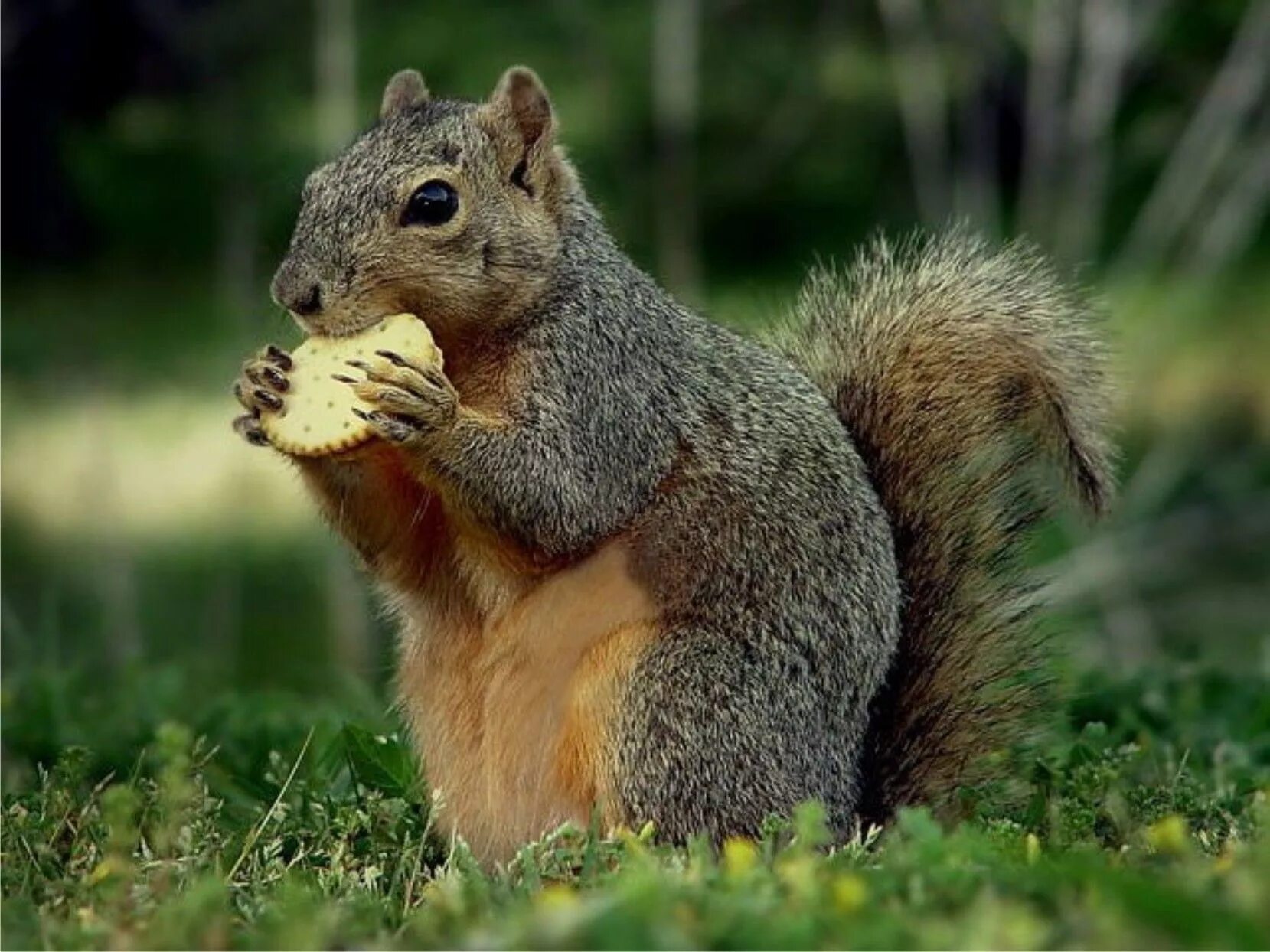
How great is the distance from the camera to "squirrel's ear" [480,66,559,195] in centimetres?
414

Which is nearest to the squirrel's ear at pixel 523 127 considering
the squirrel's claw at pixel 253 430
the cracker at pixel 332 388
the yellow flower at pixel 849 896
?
the cracker at pixel 332 388

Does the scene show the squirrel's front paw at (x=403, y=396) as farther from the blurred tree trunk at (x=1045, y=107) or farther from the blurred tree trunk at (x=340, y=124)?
the blurred tree trunk at (x=1045, y=107)

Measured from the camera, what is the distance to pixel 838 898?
2451mm

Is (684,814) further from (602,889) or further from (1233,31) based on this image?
(1233,31)

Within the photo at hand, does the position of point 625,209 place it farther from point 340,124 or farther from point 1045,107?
point 340,124

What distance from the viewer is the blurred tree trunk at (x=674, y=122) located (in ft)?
34.0

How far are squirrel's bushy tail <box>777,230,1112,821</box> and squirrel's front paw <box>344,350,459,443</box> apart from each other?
88cm

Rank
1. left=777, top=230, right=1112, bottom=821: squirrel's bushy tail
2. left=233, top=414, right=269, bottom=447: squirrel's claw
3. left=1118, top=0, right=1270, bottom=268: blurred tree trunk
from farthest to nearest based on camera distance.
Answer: left=1118, top=0, right=1270, bottom=268: blurred tree trunk < left=777, top=230, right=1112, bottom=821: squirrel's bushy tail < left=233, top=414, right=269, bottom=447: squirrel's claw

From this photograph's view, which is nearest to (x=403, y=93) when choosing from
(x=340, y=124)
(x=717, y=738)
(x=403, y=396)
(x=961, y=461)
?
(x=403, y=396)

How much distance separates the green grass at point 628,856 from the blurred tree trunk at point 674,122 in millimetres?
5445

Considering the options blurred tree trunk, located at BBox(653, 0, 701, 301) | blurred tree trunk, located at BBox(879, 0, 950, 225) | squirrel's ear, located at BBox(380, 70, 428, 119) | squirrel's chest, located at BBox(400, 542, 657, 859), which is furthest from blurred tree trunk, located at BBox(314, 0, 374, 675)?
squirrel's chest, located at BBox(400, 542, 657, 859)

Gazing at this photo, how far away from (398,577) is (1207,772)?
1.55 meters

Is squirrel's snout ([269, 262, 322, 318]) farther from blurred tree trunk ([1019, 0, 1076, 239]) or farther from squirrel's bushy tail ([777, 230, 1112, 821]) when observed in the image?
blurred tree trunk ([1019, 0, 1076, 239])

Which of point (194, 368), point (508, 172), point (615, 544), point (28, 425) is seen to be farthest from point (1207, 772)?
point (194, 368)
